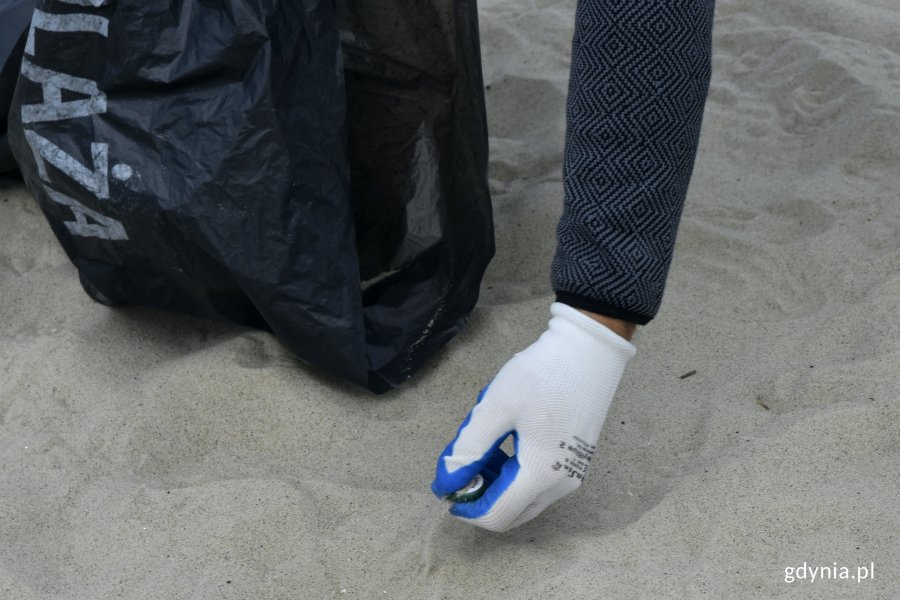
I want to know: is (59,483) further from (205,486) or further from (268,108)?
(268,108)

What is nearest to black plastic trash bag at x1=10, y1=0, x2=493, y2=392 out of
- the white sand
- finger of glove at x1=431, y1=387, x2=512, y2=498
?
the white sand

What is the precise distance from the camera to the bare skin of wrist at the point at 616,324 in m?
1.04

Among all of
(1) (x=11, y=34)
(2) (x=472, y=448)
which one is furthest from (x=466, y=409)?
(1) (x=11, y=34)

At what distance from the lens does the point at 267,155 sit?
124 cm

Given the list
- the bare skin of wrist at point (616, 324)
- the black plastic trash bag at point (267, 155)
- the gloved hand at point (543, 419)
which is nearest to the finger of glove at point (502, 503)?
the gloved hand at point (543, 419)

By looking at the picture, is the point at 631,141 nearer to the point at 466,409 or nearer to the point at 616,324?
the point at 616,324

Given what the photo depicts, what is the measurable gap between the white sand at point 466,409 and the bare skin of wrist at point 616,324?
202mm

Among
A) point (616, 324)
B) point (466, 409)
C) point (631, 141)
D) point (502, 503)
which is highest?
point (631, 141)

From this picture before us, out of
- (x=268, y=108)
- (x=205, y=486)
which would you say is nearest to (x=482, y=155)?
(x=268, y=108)

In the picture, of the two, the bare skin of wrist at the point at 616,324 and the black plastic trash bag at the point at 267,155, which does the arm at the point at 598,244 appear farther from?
the black plastic trash bag at the point at 267,155

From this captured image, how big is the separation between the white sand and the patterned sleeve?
26cm

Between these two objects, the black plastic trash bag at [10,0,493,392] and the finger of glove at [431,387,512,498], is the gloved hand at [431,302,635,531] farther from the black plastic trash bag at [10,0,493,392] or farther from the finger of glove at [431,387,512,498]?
the black plastic trash bag at [10,0,493,392]

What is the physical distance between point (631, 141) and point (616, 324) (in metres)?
0.19

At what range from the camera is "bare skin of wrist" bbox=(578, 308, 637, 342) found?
3.41 ft
